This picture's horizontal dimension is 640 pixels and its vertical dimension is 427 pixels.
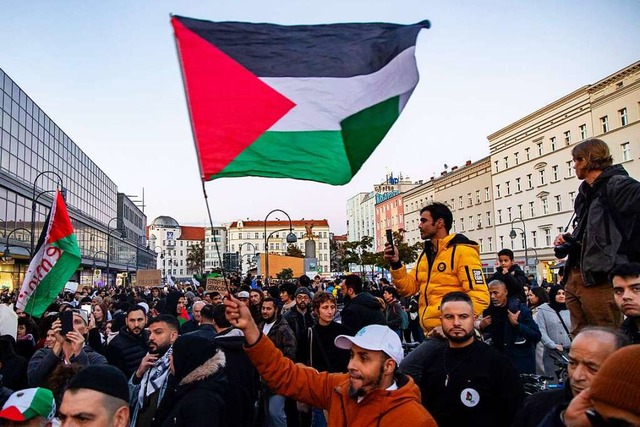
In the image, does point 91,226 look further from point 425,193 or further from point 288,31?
point 288,31

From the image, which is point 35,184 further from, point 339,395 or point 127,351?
point 339,395

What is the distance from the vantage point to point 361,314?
798cm

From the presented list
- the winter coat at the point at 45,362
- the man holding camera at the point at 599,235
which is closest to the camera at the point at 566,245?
the man holding camera at the point at 599,235

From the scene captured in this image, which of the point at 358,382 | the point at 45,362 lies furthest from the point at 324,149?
the point at 45,362

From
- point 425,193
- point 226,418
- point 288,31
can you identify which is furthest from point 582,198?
point 425,193

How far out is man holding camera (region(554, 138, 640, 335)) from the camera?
4.17m

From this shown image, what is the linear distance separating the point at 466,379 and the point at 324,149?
6.62 ft

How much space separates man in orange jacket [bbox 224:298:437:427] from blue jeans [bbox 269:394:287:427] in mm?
4017

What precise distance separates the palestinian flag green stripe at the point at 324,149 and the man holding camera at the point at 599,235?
5.45 ft

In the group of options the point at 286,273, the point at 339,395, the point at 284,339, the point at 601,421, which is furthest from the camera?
the point at 286,273

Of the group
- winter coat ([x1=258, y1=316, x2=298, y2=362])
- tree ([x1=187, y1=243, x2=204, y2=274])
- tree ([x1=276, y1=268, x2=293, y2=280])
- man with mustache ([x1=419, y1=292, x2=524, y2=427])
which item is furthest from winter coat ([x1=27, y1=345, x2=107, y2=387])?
tree ([x1=187, y1=243, x2=204, y2=274])

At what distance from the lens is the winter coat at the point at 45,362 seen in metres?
5.50

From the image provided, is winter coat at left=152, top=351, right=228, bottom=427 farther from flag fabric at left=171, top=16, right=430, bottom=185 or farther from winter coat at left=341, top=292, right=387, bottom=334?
winter coat at left=341, top=292, right=387, bottom=334

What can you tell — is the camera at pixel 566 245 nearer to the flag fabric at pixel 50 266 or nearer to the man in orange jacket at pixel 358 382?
the man in orange jacket at pixel 358 382
